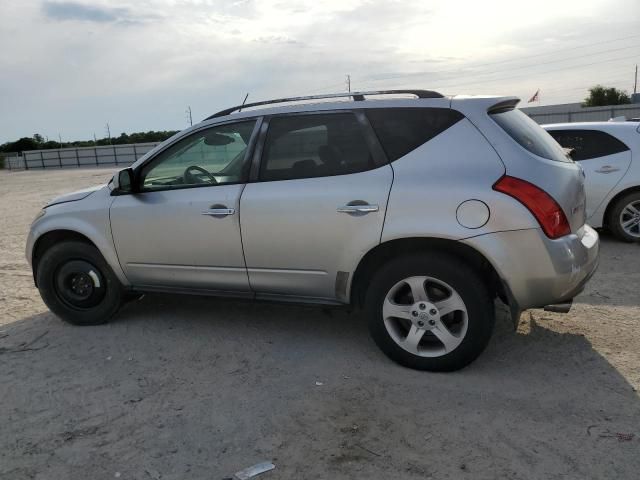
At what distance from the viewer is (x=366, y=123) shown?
388 centimetres

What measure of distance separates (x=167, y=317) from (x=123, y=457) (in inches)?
87.8

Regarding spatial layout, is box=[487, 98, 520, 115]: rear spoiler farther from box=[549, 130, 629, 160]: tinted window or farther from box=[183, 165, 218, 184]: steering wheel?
box=[549, 130, 629, 160]: tinted window

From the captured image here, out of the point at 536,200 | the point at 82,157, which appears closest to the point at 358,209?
the point at 536,200

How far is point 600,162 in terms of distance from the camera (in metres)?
7.21

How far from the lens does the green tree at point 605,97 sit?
186ft

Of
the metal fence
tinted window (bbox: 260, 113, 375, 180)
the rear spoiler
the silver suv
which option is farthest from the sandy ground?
the metal fence

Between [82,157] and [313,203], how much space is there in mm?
55071

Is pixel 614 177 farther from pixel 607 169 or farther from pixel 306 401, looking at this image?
pixel 306 401

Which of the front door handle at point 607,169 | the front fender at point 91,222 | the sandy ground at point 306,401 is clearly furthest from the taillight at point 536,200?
the front door handle at point 607,169

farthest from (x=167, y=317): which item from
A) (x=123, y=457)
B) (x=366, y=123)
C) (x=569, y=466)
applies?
(x=569, y=466)

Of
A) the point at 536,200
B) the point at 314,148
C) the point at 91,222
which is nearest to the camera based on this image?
the point at 536,200

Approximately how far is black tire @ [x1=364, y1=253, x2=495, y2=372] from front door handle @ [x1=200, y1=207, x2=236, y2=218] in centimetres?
117

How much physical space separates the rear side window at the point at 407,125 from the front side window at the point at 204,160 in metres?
1.03

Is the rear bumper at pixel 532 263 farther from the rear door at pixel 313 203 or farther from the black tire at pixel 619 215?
the black tire at pixel 619 215
